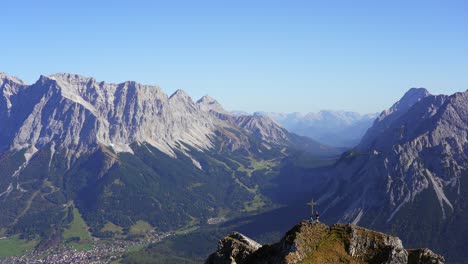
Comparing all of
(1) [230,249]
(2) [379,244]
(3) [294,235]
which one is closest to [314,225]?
(3) [294,235]

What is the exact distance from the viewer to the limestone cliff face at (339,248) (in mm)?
70625

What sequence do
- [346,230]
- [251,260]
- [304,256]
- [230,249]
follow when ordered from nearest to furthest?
1. [304,256]
2. [346,230]
3. [251,260]
4. [230,249]

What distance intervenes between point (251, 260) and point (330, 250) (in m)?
15.0

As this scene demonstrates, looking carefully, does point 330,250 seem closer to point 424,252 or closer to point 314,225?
point 314,225

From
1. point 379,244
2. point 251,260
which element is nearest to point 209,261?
point 251,260

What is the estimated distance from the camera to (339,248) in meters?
72.7

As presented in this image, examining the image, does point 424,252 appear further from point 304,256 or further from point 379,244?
point 304,256

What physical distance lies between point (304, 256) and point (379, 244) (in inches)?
510

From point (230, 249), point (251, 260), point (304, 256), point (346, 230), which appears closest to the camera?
point (304, 256)

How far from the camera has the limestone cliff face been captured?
70.6m

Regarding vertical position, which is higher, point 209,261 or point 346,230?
point 346,230

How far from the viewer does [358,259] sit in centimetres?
7156

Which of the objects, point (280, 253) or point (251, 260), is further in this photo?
point (251, 260)

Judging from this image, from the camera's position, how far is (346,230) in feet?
248
